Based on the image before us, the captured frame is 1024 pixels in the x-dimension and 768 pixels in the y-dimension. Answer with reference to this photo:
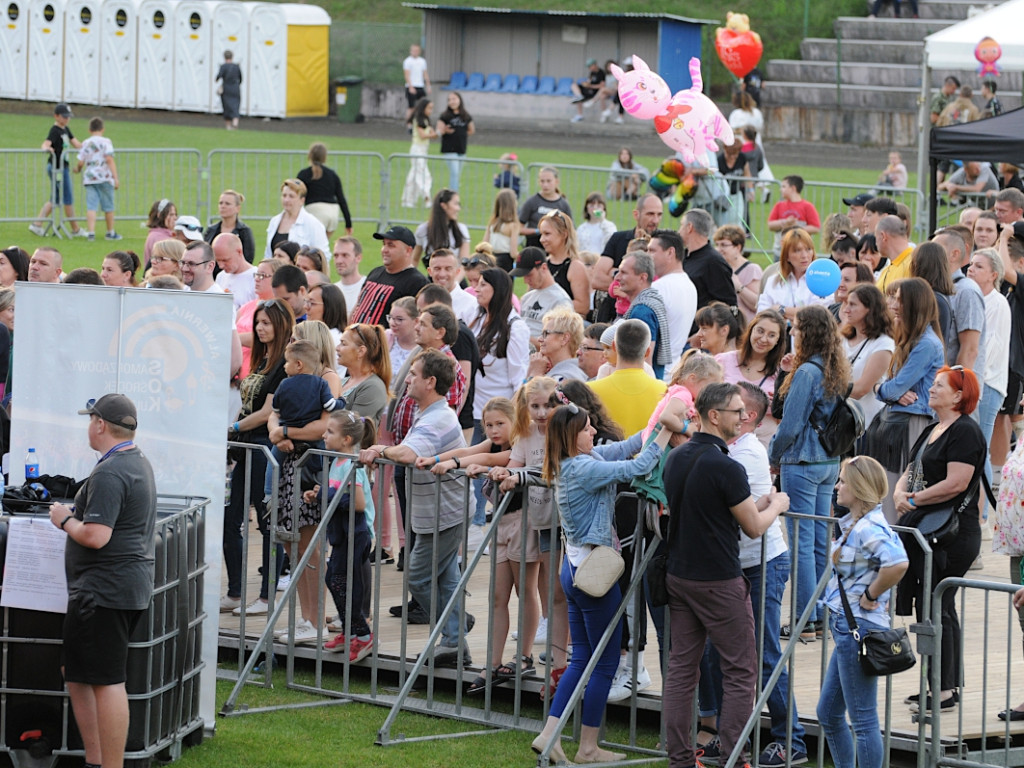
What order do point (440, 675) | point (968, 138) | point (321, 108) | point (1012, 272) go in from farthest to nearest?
point (321, 108) → point (968, 138) → point (1012, 272) → point (440, 675)

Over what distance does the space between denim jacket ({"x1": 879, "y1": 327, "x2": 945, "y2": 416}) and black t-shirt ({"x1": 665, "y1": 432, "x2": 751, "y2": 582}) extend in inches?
86.9

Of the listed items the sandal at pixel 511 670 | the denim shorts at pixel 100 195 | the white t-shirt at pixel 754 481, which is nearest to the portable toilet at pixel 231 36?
the denim shorts at pixel 100 195

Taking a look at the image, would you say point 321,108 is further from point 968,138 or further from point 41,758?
point 41,758

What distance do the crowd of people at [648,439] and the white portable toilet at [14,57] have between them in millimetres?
26348

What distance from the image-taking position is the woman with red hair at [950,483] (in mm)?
7488

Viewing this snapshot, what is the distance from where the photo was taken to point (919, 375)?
28.4ft

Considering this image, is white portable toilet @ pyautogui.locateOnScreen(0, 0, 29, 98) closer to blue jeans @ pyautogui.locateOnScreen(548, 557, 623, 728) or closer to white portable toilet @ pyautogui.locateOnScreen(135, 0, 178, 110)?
white portable toilet @ pyautogui.locateOnScreen(135, 0, 178, 110)

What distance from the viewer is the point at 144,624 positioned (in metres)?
6.96

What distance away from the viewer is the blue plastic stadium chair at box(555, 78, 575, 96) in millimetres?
37853

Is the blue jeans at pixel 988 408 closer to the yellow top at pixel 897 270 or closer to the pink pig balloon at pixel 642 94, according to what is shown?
the yellow top at pixel 897 270

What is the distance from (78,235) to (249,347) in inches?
462

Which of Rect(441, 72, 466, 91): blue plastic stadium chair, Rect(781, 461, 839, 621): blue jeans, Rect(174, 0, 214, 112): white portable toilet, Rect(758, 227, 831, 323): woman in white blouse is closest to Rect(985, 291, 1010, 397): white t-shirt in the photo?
Rect(758, 227, 831, 323): woman in white blouse

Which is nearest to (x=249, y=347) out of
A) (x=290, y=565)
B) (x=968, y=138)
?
(x=290, y=565)

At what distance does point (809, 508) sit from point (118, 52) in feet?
101
